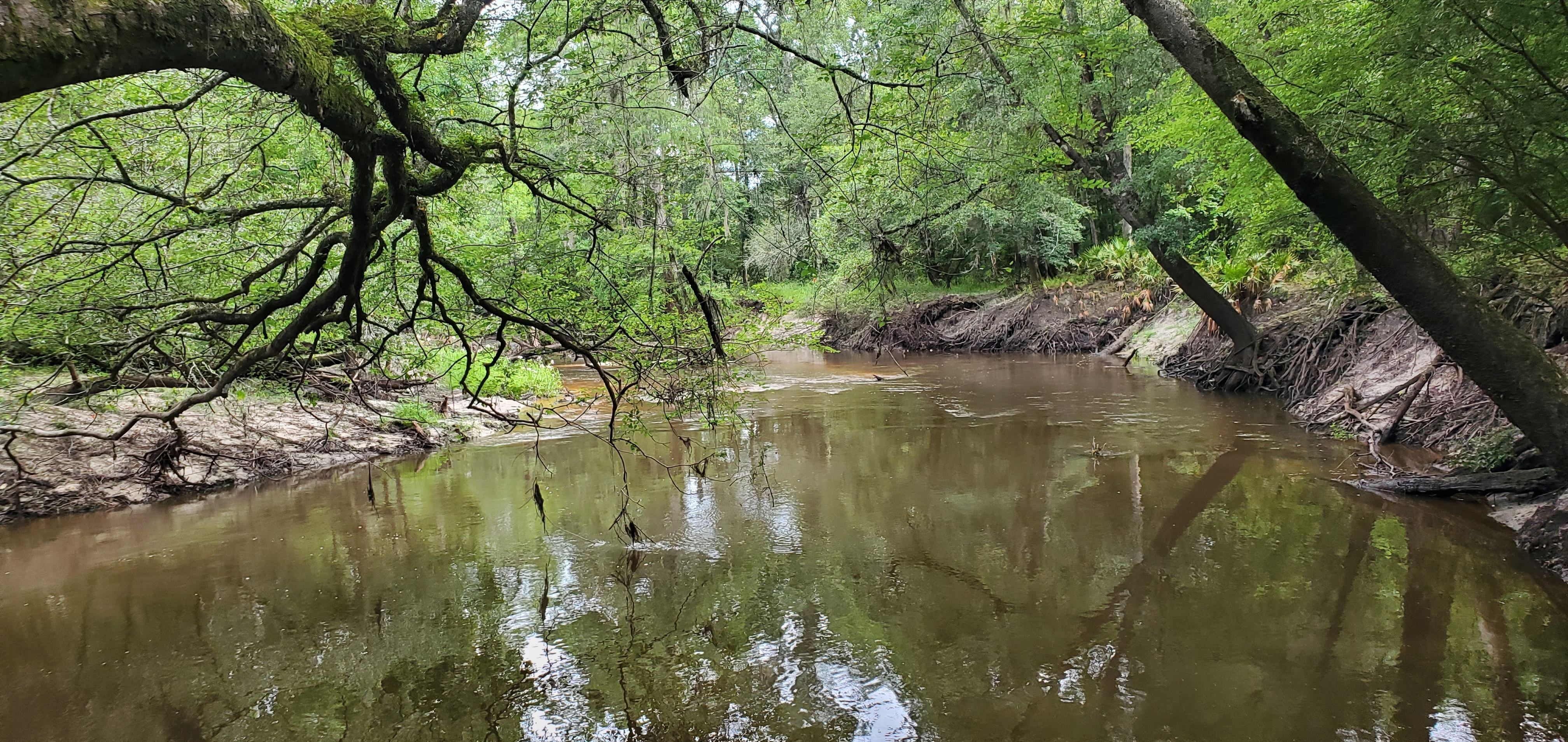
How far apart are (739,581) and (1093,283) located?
61.3ft

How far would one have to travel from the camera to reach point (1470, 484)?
19.0 feet

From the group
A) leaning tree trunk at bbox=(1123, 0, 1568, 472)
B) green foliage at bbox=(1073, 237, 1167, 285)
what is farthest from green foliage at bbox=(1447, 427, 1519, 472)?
green foliage at bbox=(1073, 237, 1167, 285)

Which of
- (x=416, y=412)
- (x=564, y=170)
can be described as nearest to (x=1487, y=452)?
(x=564, y=170)

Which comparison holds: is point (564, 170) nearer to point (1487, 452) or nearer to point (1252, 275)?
point (1487, 452)

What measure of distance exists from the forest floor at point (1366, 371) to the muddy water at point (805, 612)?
486mm

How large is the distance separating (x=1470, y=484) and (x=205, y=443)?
40.9 feet

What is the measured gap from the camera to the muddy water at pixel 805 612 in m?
3.38

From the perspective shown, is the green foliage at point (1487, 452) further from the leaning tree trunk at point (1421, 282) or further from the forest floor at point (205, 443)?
the forest floor at point (205, 443)

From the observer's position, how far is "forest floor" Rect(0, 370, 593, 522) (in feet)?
22.9

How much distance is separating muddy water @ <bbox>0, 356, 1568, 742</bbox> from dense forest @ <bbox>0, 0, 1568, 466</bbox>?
4.67 ft

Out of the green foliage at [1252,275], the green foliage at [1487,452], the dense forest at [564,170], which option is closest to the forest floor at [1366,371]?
the green foliage at [1487,452]

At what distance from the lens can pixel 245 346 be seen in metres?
5.59

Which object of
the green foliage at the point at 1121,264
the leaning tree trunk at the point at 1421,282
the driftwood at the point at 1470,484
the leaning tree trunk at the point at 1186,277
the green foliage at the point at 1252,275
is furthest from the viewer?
the green foliage at the point at 1121,264

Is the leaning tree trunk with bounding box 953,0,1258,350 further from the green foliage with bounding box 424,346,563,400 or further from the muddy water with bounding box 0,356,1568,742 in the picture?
the green foliage with bounding box 424,346,563,400
